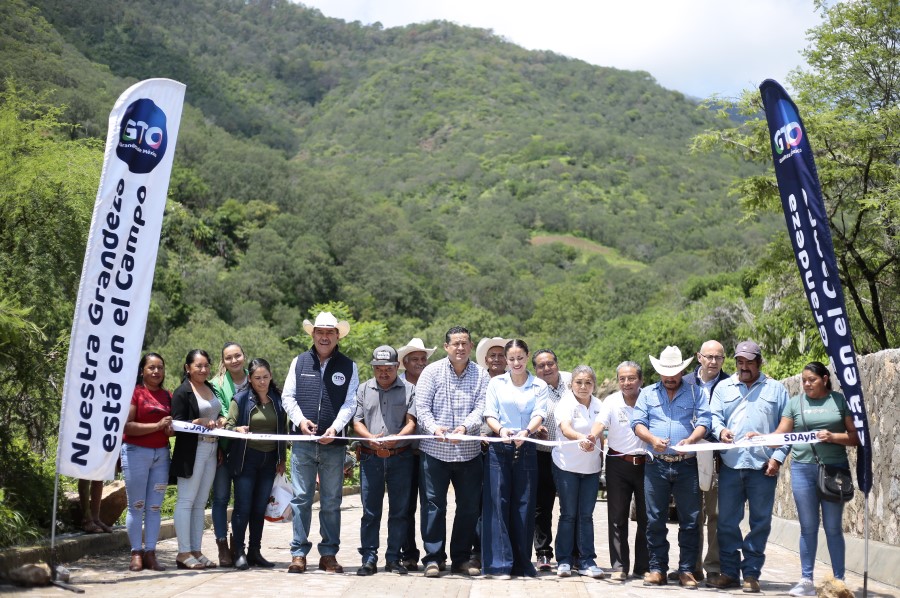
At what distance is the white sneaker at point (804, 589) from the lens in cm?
833

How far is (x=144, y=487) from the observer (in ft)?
29.5

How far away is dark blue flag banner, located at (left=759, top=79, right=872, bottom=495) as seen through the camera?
8094mm

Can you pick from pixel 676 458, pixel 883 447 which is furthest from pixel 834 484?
pixel 883 447

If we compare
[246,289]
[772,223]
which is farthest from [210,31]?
[246,289]

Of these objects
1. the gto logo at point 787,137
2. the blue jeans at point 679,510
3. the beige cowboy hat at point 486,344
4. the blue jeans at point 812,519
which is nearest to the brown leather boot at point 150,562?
the beige cowboy hat at point 486,344

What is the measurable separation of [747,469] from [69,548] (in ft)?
20.5

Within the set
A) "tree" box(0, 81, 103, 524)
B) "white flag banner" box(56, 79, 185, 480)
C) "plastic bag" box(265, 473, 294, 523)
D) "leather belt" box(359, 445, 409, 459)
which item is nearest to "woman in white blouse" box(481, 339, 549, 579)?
"leather belt" box(359, 445, 409, 459)

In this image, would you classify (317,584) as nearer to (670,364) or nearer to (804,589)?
(670,364)

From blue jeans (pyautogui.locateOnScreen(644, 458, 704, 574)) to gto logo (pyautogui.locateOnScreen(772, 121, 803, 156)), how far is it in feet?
9.48

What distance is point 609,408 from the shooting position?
938cm

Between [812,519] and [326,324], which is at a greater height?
[326,324]

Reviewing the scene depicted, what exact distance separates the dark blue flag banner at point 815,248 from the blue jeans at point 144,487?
5.91m

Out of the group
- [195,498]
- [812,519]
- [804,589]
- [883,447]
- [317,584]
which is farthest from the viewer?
[883,447]

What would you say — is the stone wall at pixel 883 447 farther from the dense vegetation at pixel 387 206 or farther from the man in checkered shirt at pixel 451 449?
the dense vegetation at pixel 387 206
